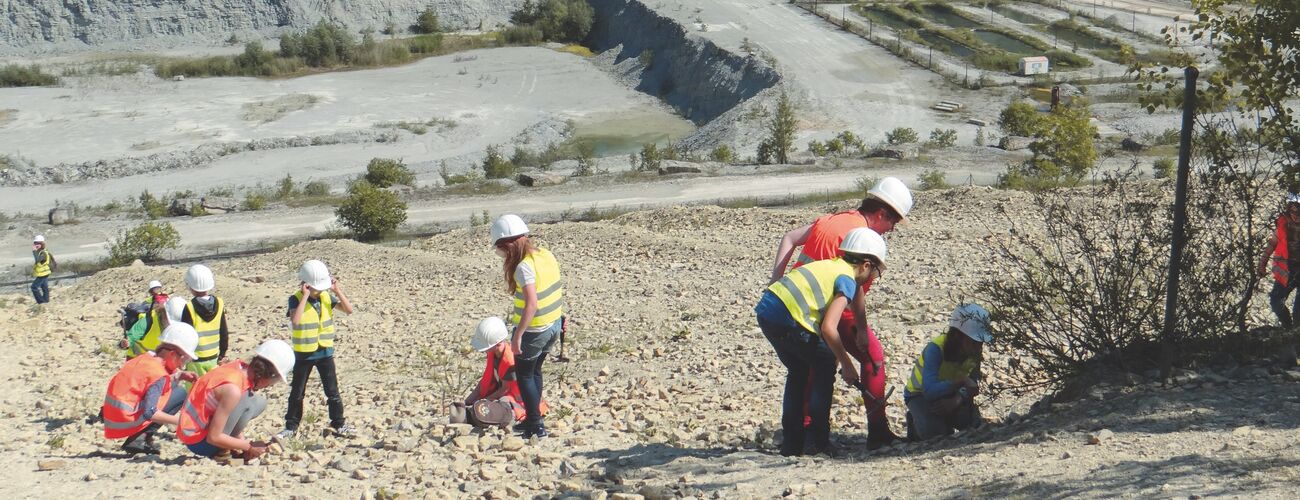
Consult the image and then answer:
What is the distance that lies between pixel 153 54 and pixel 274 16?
7066 millimetres

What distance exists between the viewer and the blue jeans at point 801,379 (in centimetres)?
712

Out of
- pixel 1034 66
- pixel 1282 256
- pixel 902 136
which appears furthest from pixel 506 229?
pixel 1034 66

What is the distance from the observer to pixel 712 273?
16.5m

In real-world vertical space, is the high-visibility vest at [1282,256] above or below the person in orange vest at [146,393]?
above

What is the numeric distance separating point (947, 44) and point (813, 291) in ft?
154

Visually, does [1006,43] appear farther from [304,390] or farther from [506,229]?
[506,229]

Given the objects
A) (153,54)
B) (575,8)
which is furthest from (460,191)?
(153,54)

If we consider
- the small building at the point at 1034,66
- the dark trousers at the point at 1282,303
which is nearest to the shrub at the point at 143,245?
the dark trousers at the point at 1282,303

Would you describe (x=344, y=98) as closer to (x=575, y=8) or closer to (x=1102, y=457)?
(x=575, y=8)

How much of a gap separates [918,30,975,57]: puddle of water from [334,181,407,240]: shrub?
29.9 metres

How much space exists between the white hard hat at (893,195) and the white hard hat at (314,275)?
15.1 feet

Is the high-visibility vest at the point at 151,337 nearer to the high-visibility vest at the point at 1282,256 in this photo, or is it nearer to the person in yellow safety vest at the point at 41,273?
the high-visibility vest at the point at 1282,256

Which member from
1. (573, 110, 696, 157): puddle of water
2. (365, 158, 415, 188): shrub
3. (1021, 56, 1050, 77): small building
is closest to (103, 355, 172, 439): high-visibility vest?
(365, 158, 415, 188): shrub

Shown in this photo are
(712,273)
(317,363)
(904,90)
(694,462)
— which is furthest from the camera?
(904,90)
